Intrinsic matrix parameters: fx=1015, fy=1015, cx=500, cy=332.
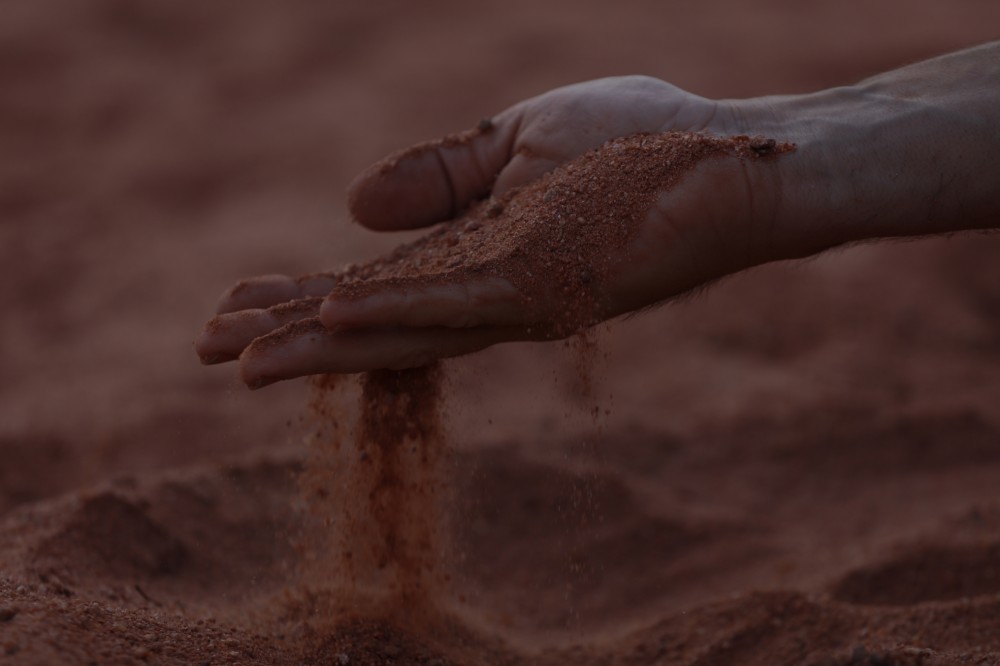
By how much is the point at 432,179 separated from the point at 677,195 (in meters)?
0.77

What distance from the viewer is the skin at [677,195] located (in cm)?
205

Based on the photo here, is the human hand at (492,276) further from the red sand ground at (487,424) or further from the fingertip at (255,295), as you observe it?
the red sand ground at (487,424)

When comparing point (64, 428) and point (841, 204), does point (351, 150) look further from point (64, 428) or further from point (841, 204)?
point (841, 204)

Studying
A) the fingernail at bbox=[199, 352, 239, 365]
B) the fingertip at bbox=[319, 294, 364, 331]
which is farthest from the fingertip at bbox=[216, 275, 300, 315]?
the fingertip at bbox=[319, 294, 364, 331]

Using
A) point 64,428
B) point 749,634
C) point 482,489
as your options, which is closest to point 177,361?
point 64,428

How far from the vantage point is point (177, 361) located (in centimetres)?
413

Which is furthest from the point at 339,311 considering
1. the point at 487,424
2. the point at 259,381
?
the point at 487,424

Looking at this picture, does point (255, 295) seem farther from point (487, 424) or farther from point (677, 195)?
point (487, 424)

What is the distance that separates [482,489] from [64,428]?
1.54 meters

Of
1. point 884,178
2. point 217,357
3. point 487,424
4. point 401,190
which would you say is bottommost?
point 487,424

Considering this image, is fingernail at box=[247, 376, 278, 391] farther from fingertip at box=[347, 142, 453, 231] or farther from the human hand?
fingertip at box=[347, 142, 453, 231]

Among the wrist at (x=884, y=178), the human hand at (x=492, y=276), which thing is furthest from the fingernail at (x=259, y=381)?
the wrist at (x=884, y=178)

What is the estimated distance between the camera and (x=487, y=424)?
3652 mm

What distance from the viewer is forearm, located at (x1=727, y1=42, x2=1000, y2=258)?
234cm
